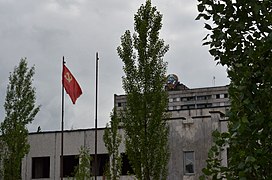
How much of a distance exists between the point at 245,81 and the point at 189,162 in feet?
101

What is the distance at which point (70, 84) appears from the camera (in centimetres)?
3117

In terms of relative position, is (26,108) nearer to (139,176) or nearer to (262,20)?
(139,176)

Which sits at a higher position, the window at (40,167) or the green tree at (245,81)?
the green tree at (245,81)

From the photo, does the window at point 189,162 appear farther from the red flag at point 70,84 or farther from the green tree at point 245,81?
the green tree at point 245,81

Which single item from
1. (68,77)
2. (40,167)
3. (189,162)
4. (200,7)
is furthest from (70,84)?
(200,7)

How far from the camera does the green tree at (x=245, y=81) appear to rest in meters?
3.92

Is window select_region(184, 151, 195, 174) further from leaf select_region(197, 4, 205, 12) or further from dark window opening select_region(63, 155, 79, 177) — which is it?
leaf select_region(197, 4, 205, 12)

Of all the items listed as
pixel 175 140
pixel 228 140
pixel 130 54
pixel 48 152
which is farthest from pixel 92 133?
pixel 228 140

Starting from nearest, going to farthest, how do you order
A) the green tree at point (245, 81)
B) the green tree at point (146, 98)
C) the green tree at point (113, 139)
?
the green tree at point (245, 81)
the green tree at point (146, 98)
the green tree at point (113, 139)

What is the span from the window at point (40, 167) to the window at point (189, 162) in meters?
9.73

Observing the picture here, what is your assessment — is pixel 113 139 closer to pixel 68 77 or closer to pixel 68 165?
pixel 68 77

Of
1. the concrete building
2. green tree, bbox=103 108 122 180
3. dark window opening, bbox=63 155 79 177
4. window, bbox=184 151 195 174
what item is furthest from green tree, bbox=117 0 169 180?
dark window opening, bbox=63 155 79 177

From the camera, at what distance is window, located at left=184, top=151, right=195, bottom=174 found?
34.2m

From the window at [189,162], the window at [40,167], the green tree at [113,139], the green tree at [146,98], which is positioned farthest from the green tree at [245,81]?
the window at [40,167]
